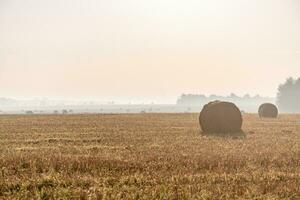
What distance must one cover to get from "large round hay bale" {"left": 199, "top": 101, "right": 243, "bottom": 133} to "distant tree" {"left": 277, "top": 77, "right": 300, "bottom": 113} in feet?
444

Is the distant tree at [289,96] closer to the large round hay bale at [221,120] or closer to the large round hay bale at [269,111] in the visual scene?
the large round hay bale at [269,111]

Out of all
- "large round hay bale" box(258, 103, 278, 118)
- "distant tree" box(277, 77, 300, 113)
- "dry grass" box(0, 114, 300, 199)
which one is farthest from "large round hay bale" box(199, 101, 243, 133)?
"distant tree" box(277, 77, 300, 113)

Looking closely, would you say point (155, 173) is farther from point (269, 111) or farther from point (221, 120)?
point (269, 111)

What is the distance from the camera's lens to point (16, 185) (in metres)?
10.7

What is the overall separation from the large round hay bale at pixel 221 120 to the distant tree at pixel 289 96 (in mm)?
135480

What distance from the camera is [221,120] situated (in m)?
29.2

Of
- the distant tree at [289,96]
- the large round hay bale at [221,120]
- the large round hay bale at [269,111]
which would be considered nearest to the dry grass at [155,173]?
the large round hay bale at [221,120]

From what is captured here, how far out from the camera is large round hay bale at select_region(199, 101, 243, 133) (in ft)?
95.8

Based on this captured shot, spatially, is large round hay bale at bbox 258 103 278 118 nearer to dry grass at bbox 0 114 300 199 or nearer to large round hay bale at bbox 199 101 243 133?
large round hay bale at bbox 199 101 243 133

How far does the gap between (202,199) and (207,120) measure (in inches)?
804

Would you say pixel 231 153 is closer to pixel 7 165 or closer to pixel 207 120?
pixel 7 165

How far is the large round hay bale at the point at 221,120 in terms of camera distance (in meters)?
29.2

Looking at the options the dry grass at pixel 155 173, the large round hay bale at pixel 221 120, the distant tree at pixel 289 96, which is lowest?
the dry grass at pixel 155 173

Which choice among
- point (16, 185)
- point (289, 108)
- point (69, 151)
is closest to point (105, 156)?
point (69, 151)
